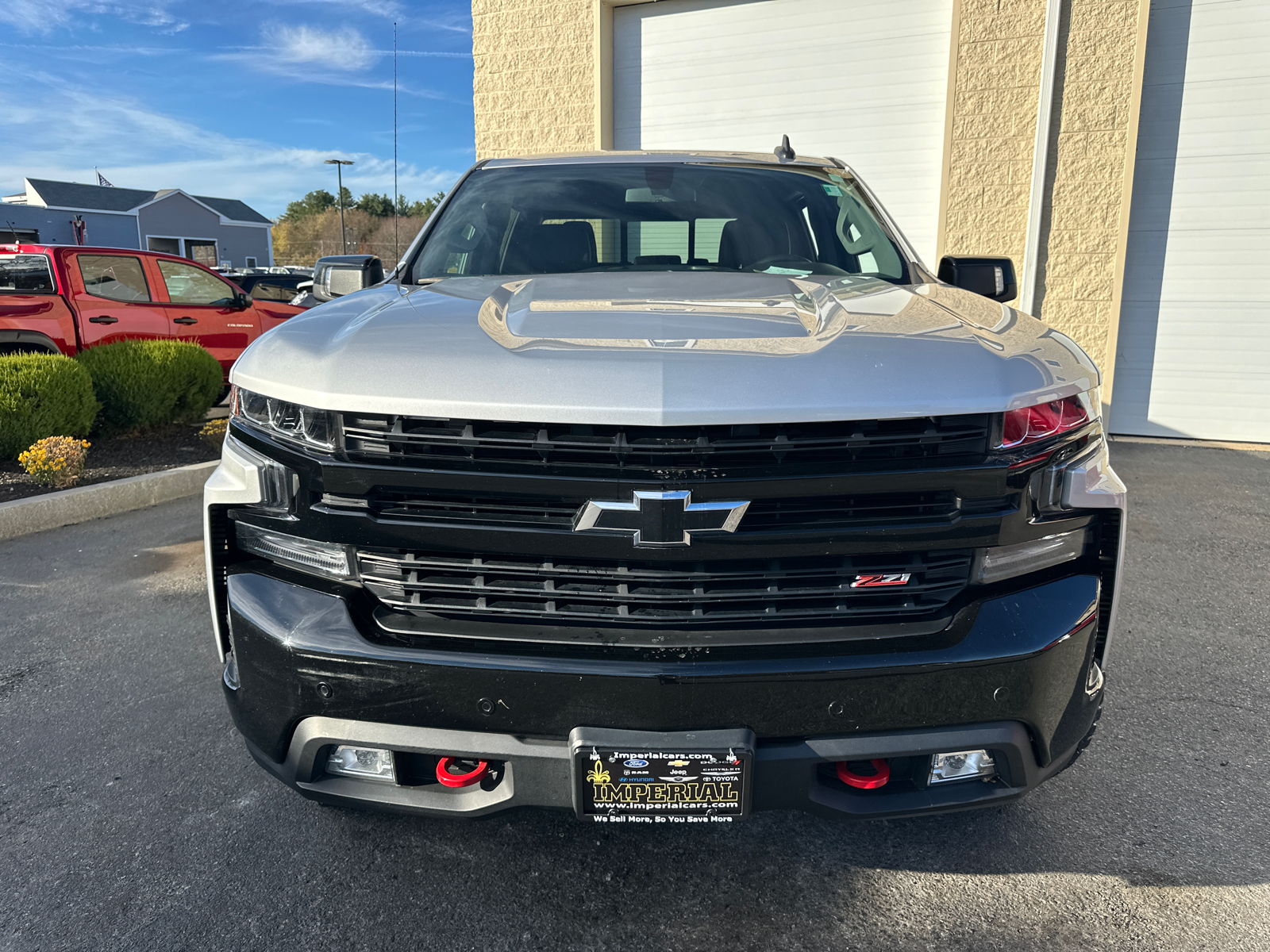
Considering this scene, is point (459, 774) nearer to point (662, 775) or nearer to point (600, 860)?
point (662, 775)

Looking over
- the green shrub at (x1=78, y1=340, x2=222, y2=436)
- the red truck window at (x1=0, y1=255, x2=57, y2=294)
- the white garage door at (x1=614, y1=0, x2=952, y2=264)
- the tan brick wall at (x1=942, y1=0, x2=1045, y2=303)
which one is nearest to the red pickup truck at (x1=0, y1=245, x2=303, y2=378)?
the red truck window at (x1=0, y1=255, x2=57, y2=294)

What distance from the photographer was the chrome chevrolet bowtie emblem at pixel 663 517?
5.17ft

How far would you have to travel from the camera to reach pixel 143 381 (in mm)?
7340

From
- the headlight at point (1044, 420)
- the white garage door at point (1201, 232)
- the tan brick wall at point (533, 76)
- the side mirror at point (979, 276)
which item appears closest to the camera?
the headlight at point (1044, 420)

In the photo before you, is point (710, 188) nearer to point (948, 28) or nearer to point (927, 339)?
point (927, 339)

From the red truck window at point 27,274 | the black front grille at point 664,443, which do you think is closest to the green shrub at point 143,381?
the red truck window at point 27,274

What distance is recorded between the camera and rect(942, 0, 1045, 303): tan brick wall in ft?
26.7

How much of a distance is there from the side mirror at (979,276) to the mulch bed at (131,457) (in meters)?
5.72

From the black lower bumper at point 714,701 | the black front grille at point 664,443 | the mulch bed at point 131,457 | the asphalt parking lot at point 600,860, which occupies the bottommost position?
the asphalt parking lot at point 600,860

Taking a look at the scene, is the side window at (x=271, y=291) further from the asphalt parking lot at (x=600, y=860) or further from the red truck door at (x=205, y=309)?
the asphalt parking lot at (x=600, y=860)

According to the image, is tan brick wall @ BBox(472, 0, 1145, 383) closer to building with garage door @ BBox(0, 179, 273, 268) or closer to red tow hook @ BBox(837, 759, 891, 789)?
red tow hook @ BBox(837, 759, 891, 789)

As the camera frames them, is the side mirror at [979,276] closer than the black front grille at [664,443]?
No

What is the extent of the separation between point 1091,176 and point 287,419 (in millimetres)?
8438

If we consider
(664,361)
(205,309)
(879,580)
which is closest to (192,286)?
(205,309)
